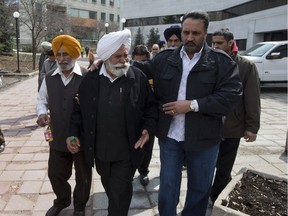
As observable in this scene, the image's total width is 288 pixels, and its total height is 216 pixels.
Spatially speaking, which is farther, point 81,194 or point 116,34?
point 81,194

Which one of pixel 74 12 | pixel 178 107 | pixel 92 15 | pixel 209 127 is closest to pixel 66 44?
pixel 178 107

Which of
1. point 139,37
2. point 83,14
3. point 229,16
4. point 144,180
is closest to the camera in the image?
point 144,180

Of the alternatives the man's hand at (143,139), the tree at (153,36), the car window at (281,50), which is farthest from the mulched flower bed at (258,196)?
the tree at (153,36)

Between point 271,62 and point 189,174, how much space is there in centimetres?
1119

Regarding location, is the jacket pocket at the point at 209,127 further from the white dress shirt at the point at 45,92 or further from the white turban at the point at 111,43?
the white dress shirt at the point at 45,92

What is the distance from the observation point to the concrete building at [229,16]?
1081 inches

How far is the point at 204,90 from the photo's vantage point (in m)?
2.63

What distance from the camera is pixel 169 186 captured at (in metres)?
2.94

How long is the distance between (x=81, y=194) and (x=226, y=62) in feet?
6.63

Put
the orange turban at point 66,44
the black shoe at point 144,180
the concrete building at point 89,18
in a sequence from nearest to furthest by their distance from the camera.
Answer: the orange turban at point 66,44, the black shoe at point 144,180, the concrete building at point 89,18

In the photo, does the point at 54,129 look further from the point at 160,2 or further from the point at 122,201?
the point at 160,2

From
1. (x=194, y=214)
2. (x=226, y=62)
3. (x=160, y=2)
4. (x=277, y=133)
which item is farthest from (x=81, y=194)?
(x=160, y=2)

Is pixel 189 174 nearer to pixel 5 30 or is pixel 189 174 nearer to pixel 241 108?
pixel 241 108

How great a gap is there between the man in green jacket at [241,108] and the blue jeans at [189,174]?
553 millimetres
